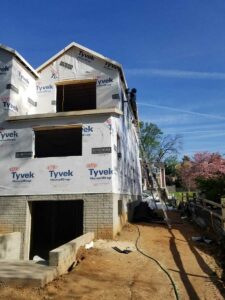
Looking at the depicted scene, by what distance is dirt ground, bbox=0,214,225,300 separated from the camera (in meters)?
5.69

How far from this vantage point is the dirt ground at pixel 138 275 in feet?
18.7

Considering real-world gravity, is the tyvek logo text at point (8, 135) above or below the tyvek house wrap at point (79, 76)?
below

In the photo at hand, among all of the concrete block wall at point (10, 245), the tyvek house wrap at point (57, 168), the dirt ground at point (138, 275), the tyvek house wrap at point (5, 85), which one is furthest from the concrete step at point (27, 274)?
the tyvek house wrap at point (5, 85)

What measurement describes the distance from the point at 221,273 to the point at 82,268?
326cm

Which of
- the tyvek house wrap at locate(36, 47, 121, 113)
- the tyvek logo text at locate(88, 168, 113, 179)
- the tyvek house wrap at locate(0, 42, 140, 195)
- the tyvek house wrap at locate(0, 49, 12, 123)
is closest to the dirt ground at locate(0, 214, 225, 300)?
the tyvek logo text at locate(88, 168, 113, 179)

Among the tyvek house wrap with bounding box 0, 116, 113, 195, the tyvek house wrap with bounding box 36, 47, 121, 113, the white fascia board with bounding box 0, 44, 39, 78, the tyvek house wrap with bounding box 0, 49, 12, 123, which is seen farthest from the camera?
the tyvek house wrap with bounding box 36, 47, 121, 113

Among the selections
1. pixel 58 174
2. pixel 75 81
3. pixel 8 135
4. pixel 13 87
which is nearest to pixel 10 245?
pixel 58 174

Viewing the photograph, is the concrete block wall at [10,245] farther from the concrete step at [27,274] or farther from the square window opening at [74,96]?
the square window opening at [74,96]

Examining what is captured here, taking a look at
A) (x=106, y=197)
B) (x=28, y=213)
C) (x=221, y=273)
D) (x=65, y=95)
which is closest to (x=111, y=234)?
(x=106, y=197)

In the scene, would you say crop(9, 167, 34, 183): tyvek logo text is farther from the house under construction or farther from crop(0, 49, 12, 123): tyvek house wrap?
crop(0, 49, 12, 123): tyvek house wrap

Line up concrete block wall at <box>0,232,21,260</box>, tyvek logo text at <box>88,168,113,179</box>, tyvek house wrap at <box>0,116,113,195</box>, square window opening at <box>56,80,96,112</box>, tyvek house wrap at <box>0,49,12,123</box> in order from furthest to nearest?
square window opening at <box>56,80,96,112</box>, tyvek house wrap at <box>0,49,12,123</box>, tyvek house wrap at <box>0,116,113,195</box>, tyvek logo text at <box>88,168,113,179</box>, concrete block wall at <box>0,232,21,260</box>

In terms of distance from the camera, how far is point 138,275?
6832 millimetres

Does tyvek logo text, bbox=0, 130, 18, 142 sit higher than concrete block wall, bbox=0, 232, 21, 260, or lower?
higher

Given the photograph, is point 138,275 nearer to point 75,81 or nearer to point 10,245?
point 10,245
